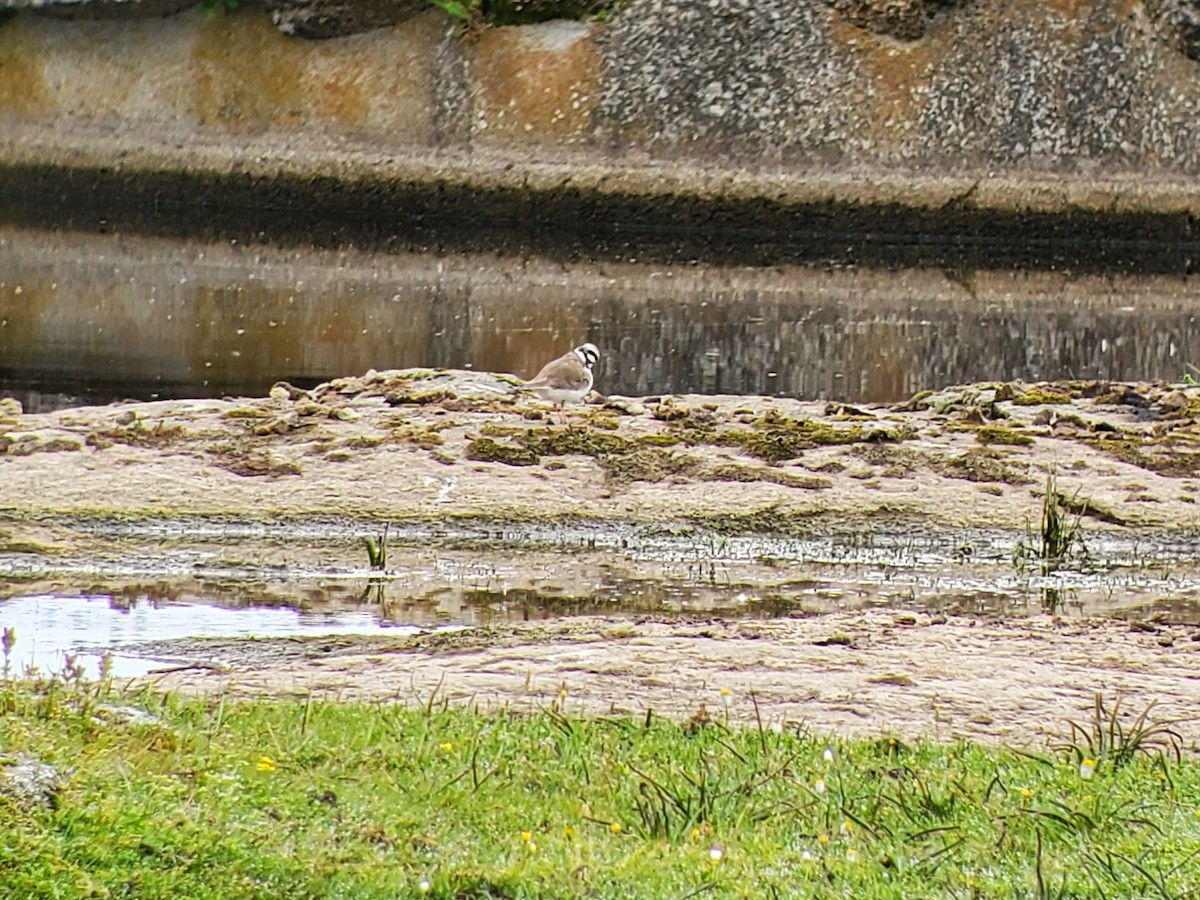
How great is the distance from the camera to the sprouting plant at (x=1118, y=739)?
7055 millimetres

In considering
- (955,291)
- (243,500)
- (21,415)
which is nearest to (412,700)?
(243,500)

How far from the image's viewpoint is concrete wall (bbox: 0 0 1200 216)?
36.1m

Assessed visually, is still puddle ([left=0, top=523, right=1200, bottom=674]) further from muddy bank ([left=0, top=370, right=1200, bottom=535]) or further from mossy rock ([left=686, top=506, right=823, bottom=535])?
muddy bank ([left=0, top=370, right=1200, bottom=535])

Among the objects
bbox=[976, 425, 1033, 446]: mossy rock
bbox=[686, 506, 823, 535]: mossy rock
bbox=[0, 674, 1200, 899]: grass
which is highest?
bbox=[0, 674, 1200, 899]: grass

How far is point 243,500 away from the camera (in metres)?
12.2

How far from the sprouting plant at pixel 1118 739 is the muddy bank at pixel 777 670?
0.13 m

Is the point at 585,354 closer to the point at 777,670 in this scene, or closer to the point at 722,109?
the point at 777,670

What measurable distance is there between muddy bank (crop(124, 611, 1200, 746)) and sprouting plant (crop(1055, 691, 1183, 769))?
13 centimetres

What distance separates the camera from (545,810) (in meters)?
6.41

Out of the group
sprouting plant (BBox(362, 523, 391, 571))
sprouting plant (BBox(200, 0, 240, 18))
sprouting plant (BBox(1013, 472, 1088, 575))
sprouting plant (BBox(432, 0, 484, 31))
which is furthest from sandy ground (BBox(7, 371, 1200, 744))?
sprouting plant (BBox(200, 0, 240, 18))

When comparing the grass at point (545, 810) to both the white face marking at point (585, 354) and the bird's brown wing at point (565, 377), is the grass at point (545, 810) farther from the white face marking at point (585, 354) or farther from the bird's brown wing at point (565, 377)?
the white face marking at point (585, 354)

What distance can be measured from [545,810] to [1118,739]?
2.07 metres

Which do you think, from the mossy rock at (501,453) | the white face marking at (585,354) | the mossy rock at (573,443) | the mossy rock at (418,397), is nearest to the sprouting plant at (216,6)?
the white face marking at (585,354)

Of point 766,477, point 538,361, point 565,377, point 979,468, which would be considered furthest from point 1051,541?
point 538,361
